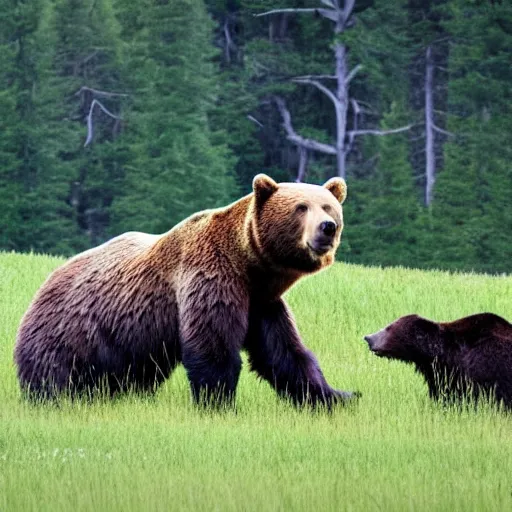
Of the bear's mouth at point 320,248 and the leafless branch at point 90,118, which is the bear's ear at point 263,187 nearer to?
the bear's mouth at point 320,248

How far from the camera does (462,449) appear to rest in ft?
22.7

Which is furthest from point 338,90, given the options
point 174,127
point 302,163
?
point 174,127

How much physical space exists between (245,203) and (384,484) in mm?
2548

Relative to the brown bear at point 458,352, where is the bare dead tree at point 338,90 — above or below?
above

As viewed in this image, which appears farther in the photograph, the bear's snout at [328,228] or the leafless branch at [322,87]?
the leafless branch at [322,87]

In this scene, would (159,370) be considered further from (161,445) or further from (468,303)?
(468,303)

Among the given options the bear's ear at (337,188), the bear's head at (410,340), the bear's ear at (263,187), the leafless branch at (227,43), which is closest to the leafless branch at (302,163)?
the leafless branch at (227,43)

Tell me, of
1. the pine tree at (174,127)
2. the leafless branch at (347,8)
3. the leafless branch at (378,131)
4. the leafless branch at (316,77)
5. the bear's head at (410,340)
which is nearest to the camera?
the bear's head at (410,340)

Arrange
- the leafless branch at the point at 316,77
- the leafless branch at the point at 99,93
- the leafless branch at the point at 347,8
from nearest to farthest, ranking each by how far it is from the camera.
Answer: the leafless branch at the point at 316,77 → the leafless branch at the point at 347,8 → the leafless branch at the point at 99,93

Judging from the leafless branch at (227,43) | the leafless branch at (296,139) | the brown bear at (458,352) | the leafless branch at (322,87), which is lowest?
the brown bear at (458,352)

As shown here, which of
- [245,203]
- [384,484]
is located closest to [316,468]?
[384,484]

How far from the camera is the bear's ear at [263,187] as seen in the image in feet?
25.5

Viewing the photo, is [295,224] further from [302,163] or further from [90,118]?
[90,118]

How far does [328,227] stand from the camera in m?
7.45
